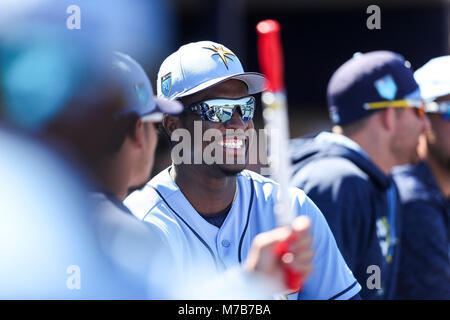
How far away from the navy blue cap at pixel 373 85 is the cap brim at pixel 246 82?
96 cm

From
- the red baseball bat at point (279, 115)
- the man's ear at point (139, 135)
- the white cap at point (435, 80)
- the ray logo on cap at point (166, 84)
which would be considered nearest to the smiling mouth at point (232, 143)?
the ray logo on cap at point (166, 84)

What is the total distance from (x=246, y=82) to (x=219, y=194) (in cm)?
46

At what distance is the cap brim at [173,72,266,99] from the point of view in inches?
101

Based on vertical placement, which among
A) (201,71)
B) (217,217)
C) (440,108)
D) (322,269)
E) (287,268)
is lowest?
(322,269)

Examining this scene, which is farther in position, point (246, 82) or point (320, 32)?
point (320, 32)

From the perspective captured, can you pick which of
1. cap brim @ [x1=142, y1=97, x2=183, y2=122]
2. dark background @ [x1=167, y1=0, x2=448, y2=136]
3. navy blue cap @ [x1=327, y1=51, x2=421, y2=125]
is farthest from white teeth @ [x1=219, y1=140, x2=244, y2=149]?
dark background @ [x1=167, y1=0, x2=448, y2=136]

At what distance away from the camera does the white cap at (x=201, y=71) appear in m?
2.60

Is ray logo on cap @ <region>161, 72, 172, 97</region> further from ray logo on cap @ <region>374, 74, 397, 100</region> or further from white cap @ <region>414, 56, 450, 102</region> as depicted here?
white cap @ <region>414, 56, 450, 102</region>

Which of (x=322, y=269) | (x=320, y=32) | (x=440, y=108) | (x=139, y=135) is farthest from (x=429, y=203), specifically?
(x=320, y=32)

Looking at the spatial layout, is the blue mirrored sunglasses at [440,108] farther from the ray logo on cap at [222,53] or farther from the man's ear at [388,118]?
the ray logo on cap at [222,53]

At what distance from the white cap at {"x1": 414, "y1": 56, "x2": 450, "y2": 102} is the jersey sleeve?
1679 millimetres

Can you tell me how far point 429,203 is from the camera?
3.83m

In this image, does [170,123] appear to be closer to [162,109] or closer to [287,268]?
[162,109]
